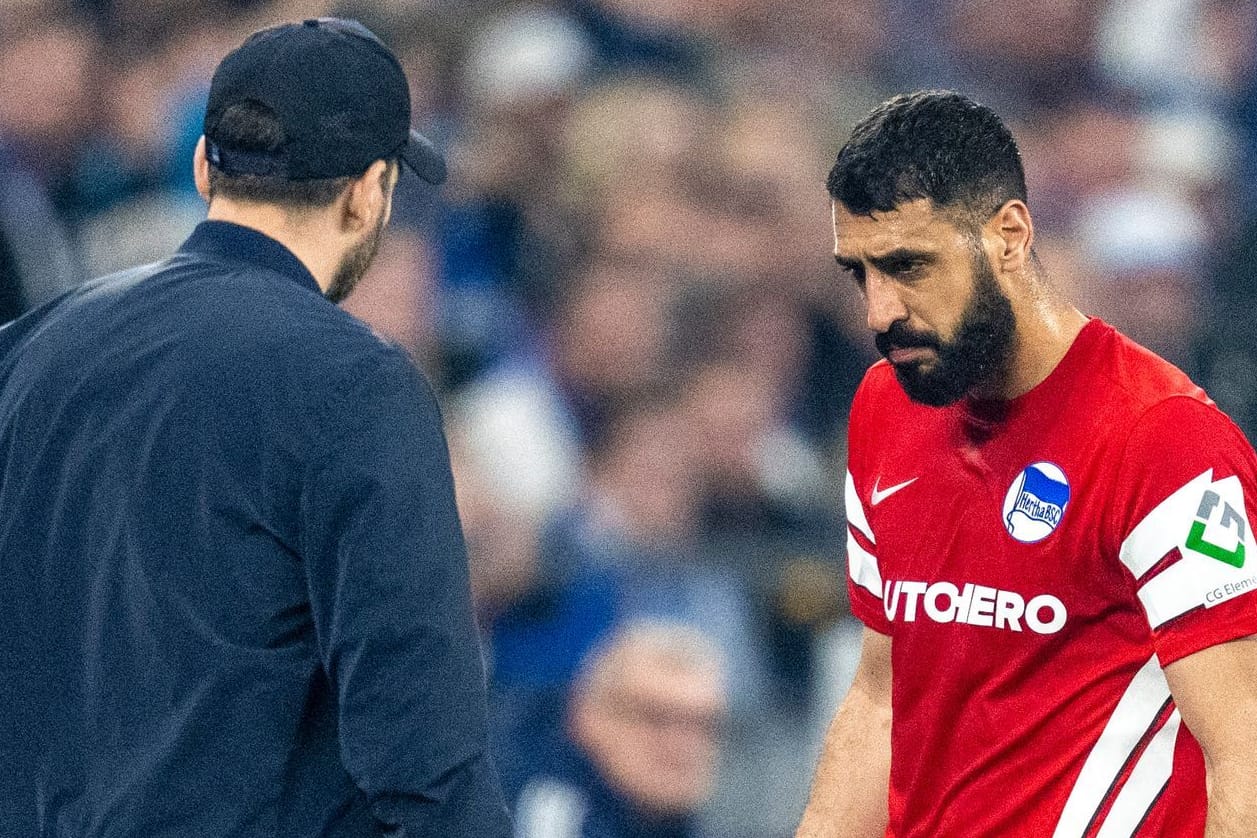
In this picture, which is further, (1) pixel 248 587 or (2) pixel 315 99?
(2) pixel 315 99

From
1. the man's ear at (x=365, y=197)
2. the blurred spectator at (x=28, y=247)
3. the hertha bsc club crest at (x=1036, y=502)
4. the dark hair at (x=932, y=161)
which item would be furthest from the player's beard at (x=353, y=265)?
the blurred spectator at (x=28, y=247)

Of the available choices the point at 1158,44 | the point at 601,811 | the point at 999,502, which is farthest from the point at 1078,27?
the point at 999,502

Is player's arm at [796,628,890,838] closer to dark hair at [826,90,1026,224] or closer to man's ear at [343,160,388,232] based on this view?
dark hair at [826,90,1026,224]

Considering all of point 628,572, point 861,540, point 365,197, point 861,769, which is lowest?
point 628,572

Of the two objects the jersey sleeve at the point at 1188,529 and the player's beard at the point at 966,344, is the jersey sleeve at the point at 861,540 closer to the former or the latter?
the player's beard at the point at 966,344

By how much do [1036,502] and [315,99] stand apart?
1.01 m

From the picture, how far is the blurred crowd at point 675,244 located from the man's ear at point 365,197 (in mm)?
2178

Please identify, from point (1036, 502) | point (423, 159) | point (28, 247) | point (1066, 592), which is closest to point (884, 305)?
point (1036, 502)

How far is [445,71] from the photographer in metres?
4.40

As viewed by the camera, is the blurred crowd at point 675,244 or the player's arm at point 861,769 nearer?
the player's arm at point 861,769

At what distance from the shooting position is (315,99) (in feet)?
6.19

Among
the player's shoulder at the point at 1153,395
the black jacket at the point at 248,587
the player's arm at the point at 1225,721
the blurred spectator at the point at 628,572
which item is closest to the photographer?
the black jacket at the point at 248,587

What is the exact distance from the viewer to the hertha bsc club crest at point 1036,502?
6.63 feet

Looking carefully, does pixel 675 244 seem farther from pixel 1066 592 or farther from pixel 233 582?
pixel 233 582
